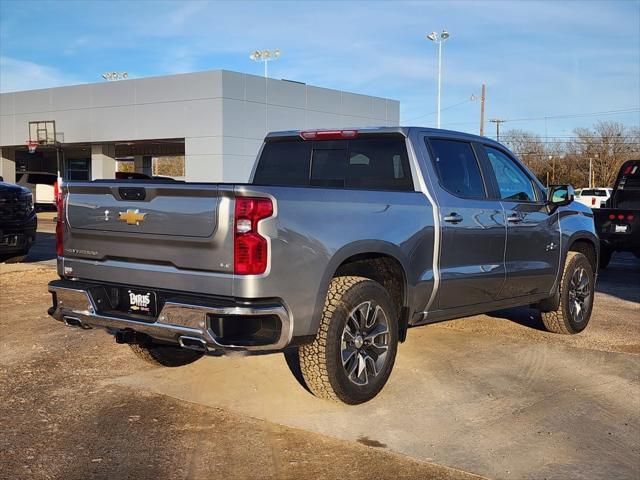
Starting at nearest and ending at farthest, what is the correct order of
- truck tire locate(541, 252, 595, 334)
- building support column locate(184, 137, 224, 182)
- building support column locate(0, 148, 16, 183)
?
truck tire locate(541, 252, 595, 334) < building support column locate(184, 137, 224, 182) < building support column locate(0, 148, 16, 183)

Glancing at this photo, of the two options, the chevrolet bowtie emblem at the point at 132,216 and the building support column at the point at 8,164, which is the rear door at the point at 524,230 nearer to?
the chevrolet bowtie emblem at the point at 132,216

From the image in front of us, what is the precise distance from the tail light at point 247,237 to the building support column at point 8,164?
44326mm

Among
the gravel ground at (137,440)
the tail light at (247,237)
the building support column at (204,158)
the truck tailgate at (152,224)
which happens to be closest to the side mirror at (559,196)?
the gravel ground at (137,440)

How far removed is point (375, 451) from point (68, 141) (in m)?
37.3

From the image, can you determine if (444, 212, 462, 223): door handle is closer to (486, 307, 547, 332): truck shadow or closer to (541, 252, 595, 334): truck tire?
(541, 252, 595, 334): truck tire

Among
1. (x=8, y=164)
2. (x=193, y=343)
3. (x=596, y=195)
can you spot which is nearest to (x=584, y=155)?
(x=596, y=195)

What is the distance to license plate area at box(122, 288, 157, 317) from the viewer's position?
4.41 meters

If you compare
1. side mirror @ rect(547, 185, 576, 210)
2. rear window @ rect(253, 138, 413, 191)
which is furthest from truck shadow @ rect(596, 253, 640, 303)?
rear window @ rect(253, 138, 413, 191)

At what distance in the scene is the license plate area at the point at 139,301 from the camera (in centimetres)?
441

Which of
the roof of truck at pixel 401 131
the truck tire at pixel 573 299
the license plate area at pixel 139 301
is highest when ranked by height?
the roof of truck at pixel 401 131

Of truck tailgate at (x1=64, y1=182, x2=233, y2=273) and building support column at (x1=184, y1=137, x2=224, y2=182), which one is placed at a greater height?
building support column at (x1=184, y1=137, x2=224, y2=182)

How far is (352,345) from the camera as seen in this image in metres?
4.77

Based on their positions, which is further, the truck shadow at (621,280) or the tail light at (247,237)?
the truck shadow at (621,280)

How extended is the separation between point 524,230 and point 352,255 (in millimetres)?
2456
